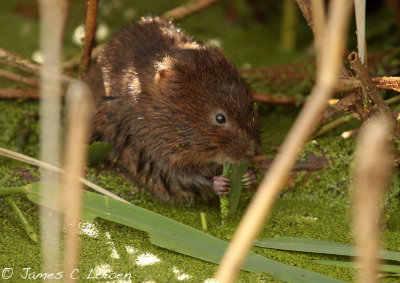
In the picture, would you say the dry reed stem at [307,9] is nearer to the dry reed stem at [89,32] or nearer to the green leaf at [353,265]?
the green leaf at [353,265]

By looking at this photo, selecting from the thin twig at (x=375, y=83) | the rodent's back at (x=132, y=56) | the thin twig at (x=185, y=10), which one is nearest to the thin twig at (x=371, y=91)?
the thin twig at (x=375, y=83)

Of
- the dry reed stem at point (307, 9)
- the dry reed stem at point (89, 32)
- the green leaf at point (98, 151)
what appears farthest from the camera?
the dry reed stem at point (89, 32)

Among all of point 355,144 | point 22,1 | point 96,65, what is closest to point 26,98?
point 96,65

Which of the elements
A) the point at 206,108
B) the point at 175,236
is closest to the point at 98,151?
the point at 206,108

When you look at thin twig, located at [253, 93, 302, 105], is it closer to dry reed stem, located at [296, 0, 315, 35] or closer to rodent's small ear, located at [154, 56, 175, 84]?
rodent's small ear, located at [154, 56, 175, 84]

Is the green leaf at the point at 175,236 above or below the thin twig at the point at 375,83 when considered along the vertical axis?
below

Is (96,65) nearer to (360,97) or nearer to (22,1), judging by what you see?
(360,97)

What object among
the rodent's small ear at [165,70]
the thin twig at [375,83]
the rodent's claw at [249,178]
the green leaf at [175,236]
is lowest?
the green leaf at [175,236]
